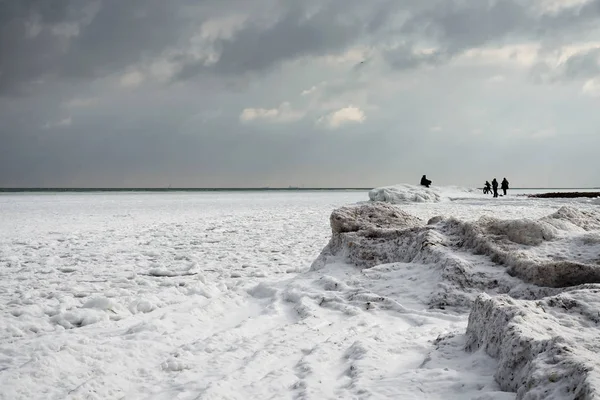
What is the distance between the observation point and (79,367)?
10.7ft

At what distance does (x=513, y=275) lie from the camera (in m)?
4.79

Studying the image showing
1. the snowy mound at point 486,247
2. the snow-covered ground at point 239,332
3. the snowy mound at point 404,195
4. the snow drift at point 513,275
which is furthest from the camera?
the snowy mound at point 404,195

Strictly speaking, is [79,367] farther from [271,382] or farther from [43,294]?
[43,294]

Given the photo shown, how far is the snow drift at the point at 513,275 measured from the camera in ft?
8.11

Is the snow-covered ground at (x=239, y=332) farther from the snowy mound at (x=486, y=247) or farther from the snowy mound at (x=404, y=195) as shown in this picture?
the snowy mound at (x=404, y=195)

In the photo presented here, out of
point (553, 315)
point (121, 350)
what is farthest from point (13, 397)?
point (553, 315)

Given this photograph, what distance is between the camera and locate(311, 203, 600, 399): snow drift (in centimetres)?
247

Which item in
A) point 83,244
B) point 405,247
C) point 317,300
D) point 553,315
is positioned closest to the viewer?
point 553,315

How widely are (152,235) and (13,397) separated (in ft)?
32.3

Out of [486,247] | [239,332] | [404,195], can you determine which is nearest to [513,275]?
[486,247]

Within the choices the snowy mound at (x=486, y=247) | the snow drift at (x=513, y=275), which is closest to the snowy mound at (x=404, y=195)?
the snow drift at (x=513, y=275)

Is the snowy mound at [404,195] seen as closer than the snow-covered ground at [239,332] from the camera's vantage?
No

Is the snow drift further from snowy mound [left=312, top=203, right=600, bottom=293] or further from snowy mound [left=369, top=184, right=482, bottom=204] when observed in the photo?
snowy mound [left=369, top=184, right=482, bottom=204]

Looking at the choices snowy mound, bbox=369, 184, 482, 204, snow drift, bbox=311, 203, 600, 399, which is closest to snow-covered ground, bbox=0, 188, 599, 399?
snow drift, bbox=311, 203, 600, 399
